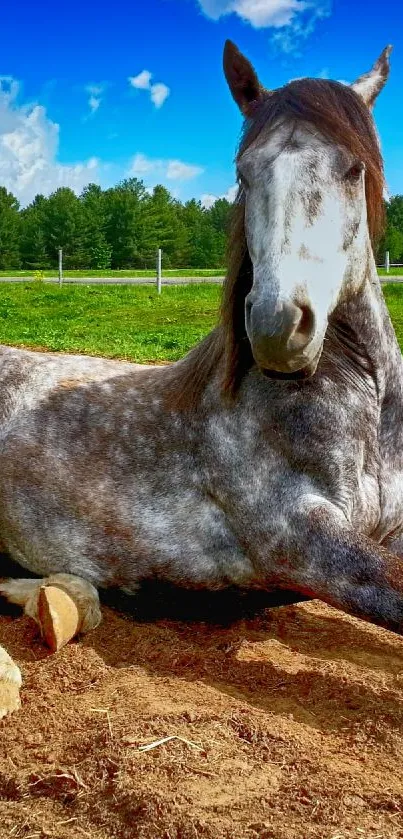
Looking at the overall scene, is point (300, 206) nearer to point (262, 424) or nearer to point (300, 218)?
point (300, 218)

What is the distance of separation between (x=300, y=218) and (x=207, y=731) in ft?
6.36

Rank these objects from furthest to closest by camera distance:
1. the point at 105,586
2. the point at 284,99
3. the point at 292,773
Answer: the point at 105,586
the point at 284,99
the point at 292,773

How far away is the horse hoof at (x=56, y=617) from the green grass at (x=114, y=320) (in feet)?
25.5

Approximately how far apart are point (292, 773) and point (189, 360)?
7.69 feet

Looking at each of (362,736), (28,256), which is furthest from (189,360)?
(28,256)

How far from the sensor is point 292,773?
2.53 meters

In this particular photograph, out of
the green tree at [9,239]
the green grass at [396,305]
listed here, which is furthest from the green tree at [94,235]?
the green grass at [396,305]

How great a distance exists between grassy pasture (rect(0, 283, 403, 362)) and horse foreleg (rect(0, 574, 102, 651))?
748 centimetres

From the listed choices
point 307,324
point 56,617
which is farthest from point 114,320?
point 307,324

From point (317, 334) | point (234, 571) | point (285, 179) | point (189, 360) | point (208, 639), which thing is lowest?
point (208, 639)

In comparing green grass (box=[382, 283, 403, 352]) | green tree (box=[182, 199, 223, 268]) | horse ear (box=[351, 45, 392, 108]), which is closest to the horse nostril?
horse ear (box=[351, 45, 392, 108])

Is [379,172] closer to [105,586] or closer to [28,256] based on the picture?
[105,586]

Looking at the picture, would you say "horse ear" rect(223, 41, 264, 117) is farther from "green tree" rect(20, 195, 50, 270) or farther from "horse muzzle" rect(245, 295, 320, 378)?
"green tree" rect(20, 195, 50, 270)

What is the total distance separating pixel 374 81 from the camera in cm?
371
